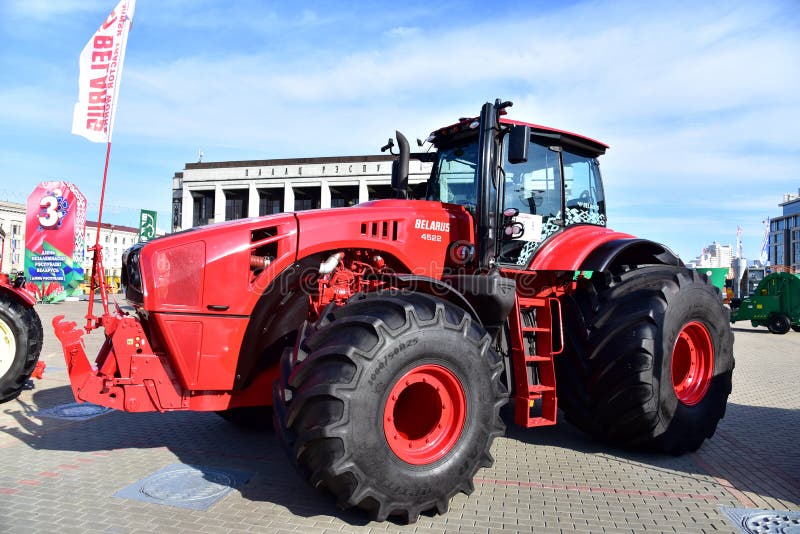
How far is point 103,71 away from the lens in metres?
5.05

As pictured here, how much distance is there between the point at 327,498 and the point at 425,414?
35.2 inches

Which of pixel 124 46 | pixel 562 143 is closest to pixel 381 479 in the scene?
pixel 562 143

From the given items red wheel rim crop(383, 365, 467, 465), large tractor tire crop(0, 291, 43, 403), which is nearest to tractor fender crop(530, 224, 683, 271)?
red wheel rim crop(383, 365, 467, 465)

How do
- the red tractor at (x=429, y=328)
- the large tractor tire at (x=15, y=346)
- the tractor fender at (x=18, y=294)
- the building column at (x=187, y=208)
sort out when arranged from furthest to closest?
the building column at (x=187, y=208)
the tractor fender at (x=18, y=294)
the large tractor tire at (x=15, y=346)
the red tractor at (x=429, y=328)

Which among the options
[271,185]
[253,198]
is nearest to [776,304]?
[271,185]

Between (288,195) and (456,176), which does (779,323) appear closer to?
(456,176)

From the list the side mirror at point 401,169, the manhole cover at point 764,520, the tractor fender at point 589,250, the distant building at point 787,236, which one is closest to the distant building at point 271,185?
the side mirror at point 401,169

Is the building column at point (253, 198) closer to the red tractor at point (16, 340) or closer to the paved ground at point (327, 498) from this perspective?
the red tractor at point (16, 340)

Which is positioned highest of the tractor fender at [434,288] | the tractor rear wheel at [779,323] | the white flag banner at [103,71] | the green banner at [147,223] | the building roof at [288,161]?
the building roof at [288,161]

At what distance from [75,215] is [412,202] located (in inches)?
914

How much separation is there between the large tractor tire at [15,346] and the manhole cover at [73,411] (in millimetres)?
538

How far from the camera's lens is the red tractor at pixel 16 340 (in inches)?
264

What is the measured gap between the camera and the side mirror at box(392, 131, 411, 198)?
225 inches

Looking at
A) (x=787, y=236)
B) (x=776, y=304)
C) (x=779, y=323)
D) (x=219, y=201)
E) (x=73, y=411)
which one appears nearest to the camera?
(x=73, y=411)
